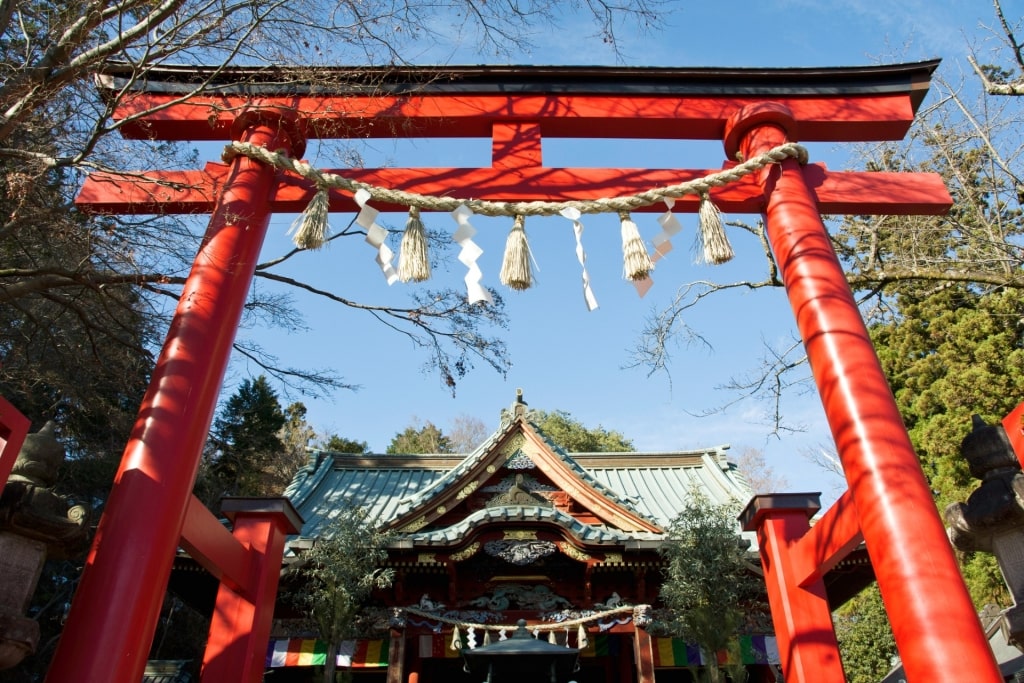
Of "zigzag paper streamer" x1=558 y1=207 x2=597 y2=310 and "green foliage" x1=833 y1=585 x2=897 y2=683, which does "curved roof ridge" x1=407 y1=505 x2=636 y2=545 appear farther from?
"green foliage" x1=833 y1=585 x2=897 y2=683

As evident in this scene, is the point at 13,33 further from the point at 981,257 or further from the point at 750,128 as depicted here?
the point at 981,257

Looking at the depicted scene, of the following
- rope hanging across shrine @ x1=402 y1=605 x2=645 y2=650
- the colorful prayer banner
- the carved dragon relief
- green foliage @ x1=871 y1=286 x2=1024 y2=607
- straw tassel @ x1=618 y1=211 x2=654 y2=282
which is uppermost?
green foliage @ x1=871 y1=286 x2=1024 y2=607

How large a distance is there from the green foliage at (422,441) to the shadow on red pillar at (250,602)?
21.7m

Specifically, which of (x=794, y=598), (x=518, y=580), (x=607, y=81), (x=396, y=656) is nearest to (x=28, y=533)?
(x=607, y=81)

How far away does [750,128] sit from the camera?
4398 millimetres

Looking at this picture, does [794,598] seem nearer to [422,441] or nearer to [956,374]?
[956,374]

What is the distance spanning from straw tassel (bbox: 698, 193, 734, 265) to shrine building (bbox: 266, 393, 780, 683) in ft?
12.9

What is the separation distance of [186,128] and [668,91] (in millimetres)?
3177

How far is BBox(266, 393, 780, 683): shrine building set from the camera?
7051mm

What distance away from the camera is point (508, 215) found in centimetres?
386

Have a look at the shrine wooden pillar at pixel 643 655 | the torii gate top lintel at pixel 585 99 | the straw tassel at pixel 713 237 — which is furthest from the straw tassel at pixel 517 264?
the shrine wooden pillar at pixel 643 655

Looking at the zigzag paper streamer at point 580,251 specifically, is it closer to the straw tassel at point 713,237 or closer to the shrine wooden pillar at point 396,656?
the straw tassel at point 713,237

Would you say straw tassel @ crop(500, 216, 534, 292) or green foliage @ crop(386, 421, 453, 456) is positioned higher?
green foliage @ crop(386, 421, 453, 456)

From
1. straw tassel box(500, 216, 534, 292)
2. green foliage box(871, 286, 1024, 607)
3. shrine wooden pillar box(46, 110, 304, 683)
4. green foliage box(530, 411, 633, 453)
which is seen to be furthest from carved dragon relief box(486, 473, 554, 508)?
green foliage box(530, 411, 633, 453)
